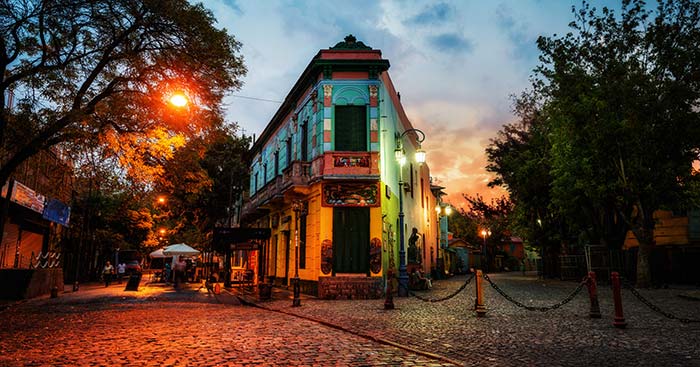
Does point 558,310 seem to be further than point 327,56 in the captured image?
No

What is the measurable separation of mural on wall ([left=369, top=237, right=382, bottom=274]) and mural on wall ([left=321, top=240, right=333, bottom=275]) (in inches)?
58.8

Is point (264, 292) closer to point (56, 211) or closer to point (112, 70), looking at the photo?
point (112, 70)

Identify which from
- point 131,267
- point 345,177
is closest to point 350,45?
point 345,177

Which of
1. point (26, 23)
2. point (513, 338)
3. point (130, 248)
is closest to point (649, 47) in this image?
point (513, 338)

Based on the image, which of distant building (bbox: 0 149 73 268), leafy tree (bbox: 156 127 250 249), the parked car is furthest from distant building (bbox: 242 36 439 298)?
the parked car

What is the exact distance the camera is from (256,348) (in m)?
7.04

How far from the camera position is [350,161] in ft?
59.2

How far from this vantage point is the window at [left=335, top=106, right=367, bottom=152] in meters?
18.6

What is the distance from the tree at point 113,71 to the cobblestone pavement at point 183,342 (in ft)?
15.5

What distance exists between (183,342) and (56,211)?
20095 millimetres

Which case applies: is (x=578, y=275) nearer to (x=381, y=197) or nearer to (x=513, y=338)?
(x=381, y=197)

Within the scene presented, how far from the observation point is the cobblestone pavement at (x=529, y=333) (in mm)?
6371

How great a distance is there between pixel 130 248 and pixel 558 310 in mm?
42121

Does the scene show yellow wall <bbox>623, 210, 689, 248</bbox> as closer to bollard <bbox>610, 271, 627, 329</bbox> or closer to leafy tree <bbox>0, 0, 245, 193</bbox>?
bollard <bbox>610, 271, 627, 329</bbox>
